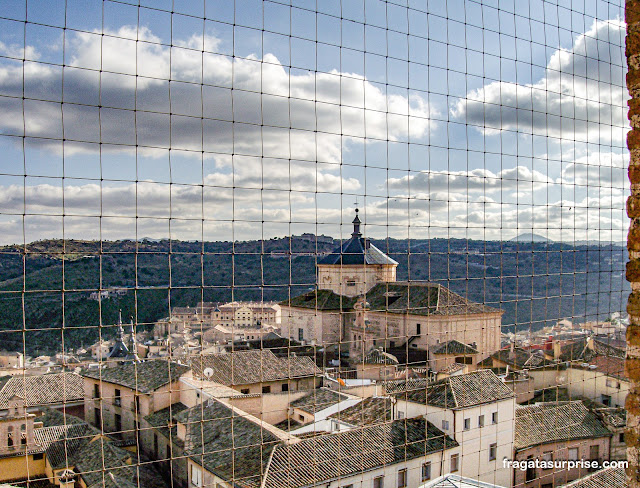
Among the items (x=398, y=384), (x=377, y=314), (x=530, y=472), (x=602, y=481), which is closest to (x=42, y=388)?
(x=398, y=384)

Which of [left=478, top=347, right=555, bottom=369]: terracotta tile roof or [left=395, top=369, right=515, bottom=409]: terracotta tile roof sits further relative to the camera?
[left=478, top=347, right=555, bottom=369]: terracotta tile roof

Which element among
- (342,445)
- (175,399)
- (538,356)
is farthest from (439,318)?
(342,445)

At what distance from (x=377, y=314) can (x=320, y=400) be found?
13.1 feet

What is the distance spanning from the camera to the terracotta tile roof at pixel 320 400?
6406 mm

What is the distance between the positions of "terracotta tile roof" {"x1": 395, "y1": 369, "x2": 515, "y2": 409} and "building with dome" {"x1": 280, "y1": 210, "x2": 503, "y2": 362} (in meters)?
3.31

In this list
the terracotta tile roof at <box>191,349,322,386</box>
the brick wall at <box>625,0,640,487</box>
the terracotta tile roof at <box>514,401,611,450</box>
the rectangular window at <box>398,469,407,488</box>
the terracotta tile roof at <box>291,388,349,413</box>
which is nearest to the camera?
the brick wall at <box>625,0,640,487</box>

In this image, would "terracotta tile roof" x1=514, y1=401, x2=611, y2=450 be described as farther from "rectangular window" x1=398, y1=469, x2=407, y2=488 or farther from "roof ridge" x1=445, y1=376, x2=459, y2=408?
"rectangular window" x1=398, y1=469, x2=407, y2=488

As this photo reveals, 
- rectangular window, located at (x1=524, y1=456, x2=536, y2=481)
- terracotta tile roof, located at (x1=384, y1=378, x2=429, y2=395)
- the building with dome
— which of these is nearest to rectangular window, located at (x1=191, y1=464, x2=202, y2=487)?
terracotta tile roof, located at (x1=384, y1=378, x2=429, y2=395)

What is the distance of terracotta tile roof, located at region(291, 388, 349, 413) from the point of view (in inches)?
252

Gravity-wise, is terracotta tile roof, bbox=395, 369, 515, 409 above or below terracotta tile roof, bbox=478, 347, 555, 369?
above

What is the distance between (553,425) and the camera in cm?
645

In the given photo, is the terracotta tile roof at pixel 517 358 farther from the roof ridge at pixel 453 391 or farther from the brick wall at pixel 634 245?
the brick wall at pixel 634 245

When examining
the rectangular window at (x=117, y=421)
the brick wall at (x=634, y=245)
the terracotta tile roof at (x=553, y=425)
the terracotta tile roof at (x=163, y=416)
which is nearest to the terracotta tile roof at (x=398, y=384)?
the terracotta tile roof at (x=553, y=425)

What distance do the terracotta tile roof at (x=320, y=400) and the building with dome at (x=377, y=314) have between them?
1.81 m
